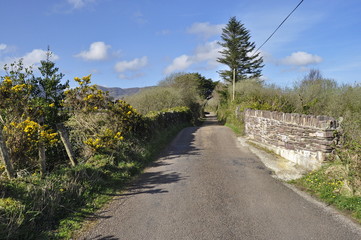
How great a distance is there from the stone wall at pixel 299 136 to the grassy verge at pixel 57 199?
5.45 metres

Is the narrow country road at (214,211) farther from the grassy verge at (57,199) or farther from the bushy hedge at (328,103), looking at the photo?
the bushy hedge at (328,103)

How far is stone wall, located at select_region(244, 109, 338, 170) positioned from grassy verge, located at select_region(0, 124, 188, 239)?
5.45 m

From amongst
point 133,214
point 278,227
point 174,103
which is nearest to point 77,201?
point 133,214

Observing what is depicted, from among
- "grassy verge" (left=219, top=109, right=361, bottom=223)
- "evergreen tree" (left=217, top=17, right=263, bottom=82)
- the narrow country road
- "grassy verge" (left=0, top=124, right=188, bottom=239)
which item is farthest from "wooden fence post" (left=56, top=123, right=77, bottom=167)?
"evergreen tree" (left=217, top=17, right=263, bottom=82)

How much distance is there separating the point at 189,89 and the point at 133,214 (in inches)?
1348

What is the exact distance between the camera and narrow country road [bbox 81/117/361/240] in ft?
13.0

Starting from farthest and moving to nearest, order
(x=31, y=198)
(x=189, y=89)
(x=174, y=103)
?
1. (x=189, y=89)
2. (x=174, y=103)
3. (x=31, y=198)

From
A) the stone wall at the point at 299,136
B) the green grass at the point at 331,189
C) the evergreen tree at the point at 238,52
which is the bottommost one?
the green grass at the point at 331,189

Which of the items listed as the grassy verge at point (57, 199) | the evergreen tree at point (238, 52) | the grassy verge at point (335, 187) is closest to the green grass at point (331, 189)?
the grassy verge at point (335, 187)

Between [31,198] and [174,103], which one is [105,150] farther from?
[174,103]

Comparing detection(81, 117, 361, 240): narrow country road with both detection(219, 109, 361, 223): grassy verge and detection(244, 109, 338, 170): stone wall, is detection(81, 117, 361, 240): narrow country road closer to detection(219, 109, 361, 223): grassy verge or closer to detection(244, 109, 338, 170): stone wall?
detection(219, 109, 361, 223): grassy verge

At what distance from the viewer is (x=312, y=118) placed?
24.3ft

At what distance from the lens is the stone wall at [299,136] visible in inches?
269

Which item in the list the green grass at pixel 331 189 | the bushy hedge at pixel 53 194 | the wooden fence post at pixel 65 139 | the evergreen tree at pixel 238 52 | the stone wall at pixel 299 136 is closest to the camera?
the bushy hedge at pixel 53 194
